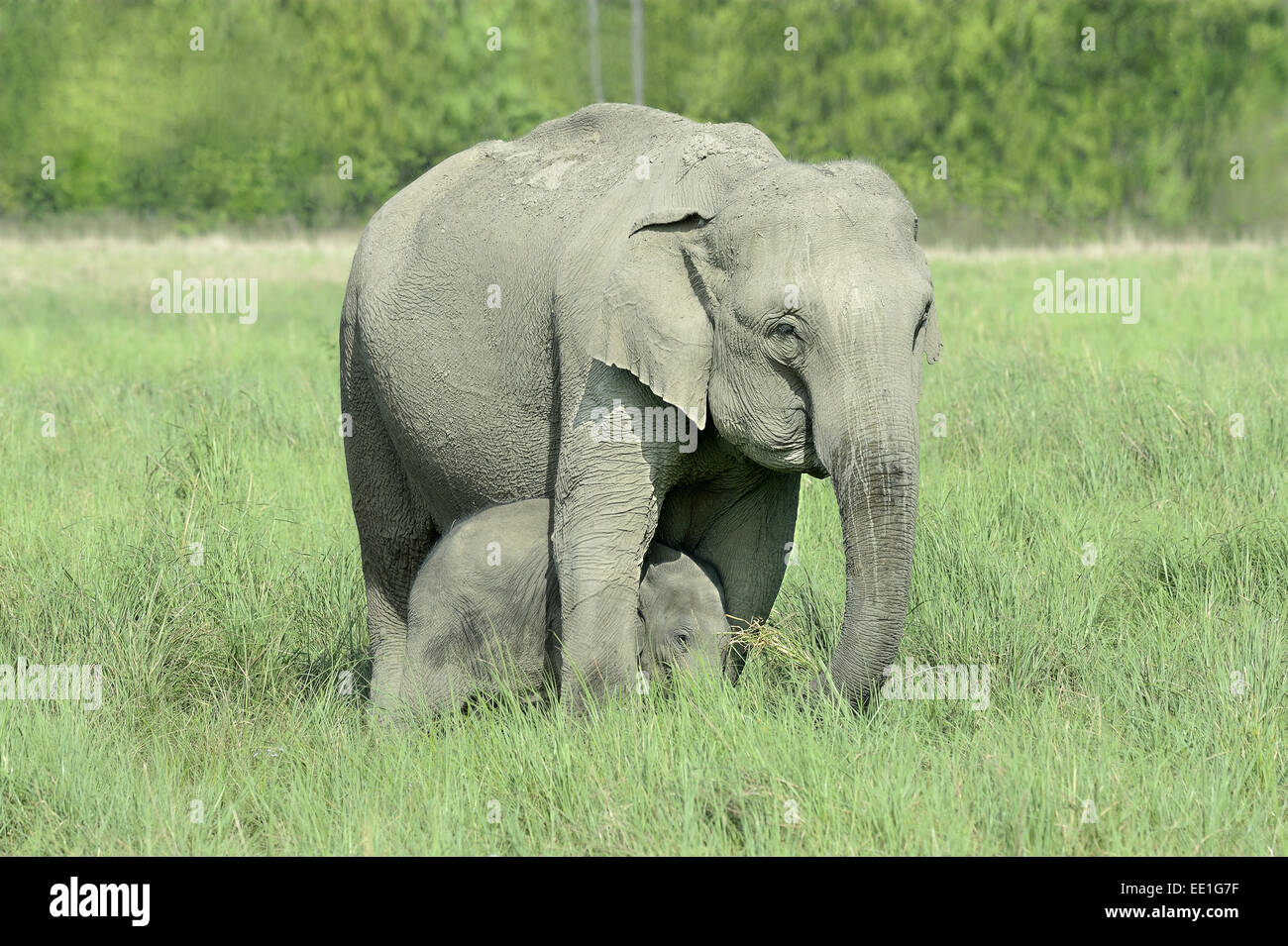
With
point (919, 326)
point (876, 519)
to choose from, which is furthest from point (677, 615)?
point (919, 326)

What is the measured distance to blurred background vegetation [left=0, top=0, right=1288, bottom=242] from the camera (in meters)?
25.0

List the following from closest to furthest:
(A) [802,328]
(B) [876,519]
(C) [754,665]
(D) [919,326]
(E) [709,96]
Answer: (B) [876,519], (A) [802,328], (D) [919,326], (C) [754,665], (E) [709,96]

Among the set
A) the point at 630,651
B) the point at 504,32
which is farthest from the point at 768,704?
the point at 504,32

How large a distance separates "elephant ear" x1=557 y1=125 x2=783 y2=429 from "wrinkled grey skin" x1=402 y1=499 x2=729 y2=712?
658 millimetres

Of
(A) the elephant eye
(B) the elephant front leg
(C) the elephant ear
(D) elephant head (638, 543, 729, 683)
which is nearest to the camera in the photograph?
(A) the elephant eye

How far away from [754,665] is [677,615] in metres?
0.33

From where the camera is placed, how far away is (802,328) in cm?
357

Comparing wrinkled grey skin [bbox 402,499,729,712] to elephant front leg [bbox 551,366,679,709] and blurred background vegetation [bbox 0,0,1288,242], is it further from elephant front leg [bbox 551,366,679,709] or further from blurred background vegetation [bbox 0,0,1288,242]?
blurred background vegetation [bbox 0,0,1288,242]

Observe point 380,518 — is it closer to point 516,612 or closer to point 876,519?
point 516,612

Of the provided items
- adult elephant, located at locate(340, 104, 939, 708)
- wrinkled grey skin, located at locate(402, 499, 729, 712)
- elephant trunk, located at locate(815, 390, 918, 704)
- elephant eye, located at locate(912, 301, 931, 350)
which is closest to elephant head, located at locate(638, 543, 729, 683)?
wrinkled grey skin, located at locate(402, 499, 729, 712)

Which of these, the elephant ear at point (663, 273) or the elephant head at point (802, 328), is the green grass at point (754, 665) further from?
the elephant ear at point (663, 273)

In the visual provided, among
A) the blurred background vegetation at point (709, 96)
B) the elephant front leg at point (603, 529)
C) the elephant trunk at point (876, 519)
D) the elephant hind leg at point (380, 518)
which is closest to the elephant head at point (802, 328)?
the elephant trunk at point (876, 519)

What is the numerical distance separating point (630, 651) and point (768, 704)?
44 cm

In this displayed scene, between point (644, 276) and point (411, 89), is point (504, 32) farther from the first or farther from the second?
point (644, 276)
